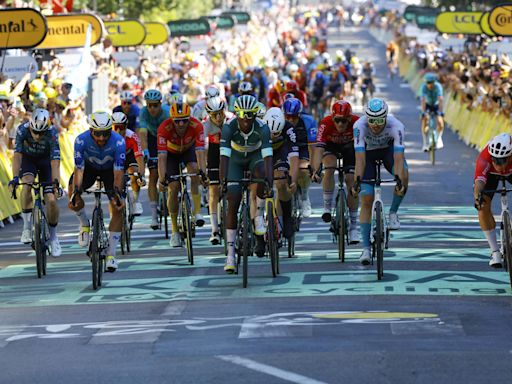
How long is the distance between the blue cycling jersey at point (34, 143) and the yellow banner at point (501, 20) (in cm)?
1684

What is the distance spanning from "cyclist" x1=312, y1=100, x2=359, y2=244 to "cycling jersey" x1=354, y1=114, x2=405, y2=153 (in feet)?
3.63

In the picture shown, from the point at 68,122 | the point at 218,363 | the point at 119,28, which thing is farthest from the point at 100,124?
the point at 119,28

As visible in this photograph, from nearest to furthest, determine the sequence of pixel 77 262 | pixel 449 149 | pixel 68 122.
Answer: pixel 77 262 → pixel 68 122 → pixel 449 149

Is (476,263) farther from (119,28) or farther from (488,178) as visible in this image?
(119,28)

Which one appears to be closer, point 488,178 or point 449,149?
point 488,178

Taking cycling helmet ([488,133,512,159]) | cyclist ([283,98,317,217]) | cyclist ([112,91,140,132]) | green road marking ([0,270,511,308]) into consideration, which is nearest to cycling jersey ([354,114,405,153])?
green road marking ([0,270,511,308])

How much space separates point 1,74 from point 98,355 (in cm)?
1474

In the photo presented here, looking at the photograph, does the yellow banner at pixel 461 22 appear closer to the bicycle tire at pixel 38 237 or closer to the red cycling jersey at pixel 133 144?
the red cycling jersey at pixel 133 144

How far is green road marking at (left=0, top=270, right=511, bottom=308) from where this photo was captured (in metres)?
15.2

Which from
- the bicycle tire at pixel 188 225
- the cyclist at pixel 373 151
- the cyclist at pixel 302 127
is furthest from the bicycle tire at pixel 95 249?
the cyclist at pixel 302 127

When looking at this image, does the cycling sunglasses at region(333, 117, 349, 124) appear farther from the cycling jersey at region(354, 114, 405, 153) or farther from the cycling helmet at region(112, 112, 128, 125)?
the cycling helmet at region(112, 112, 128, 125)

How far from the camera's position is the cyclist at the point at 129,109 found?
2225 centimetres

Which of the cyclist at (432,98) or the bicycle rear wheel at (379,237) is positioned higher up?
the cyclist at (432,98)

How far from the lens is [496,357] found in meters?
11.3
